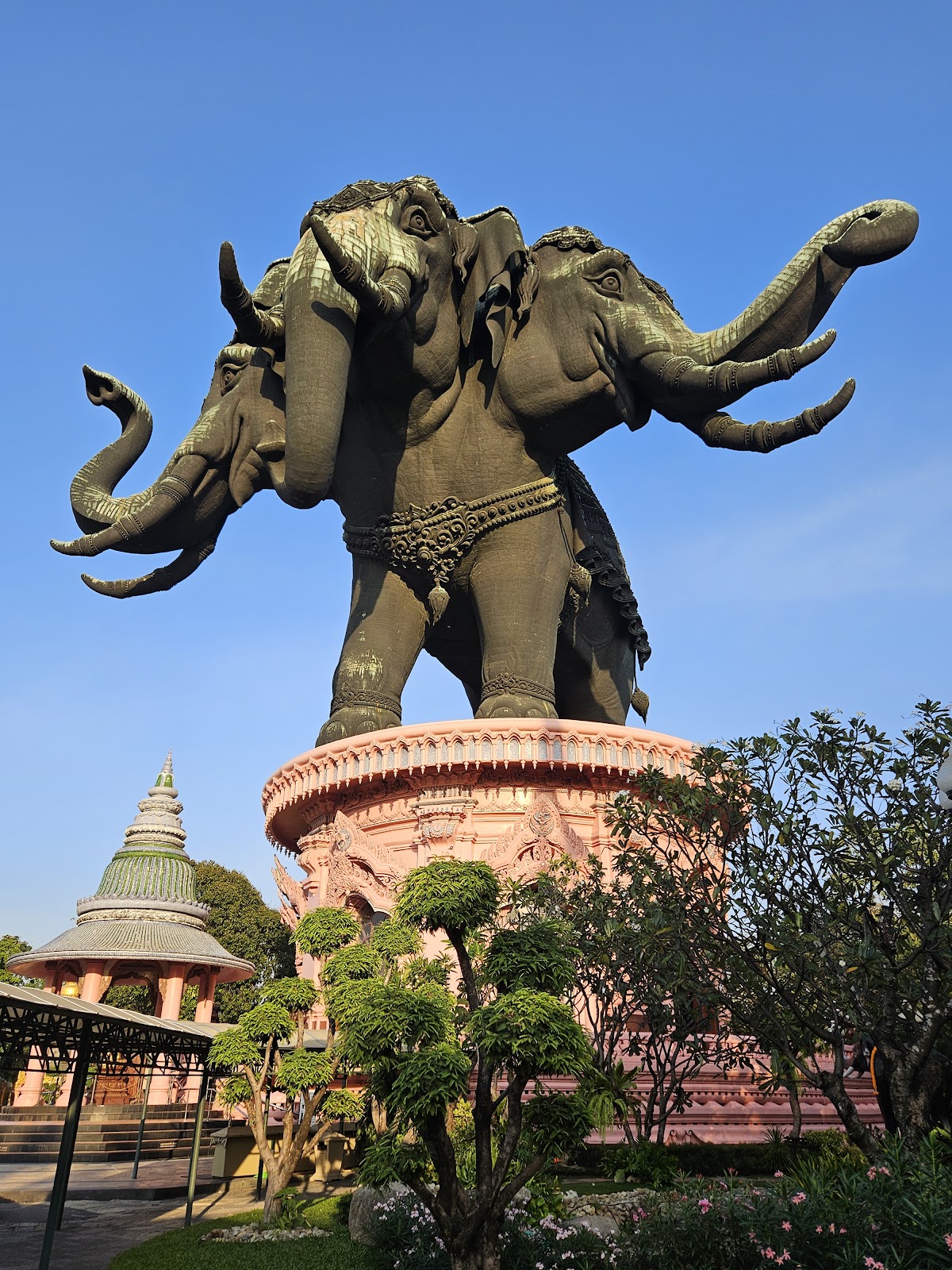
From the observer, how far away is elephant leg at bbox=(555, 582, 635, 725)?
20.3 meters

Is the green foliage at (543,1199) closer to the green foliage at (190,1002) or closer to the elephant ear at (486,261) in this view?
the elephant ear at (486,261)

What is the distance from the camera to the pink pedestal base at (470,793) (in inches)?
618

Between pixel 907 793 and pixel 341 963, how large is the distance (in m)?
5.42

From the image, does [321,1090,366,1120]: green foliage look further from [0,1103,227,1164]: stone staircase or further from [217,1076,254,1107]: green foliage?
[0,1103,227,1164]: stone staircase

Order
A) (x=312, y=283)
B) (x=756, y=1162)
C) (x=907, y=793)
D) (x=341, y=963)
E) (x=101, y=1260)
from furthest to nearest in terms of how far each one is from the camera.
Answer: (x=312, y=283)
(x=756, y=1162)
(x=101, y=1260)
(x=341, y=963)
(x=907, y=793)

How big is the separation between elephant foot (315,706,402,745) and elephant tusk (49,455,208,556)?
413 centimetres

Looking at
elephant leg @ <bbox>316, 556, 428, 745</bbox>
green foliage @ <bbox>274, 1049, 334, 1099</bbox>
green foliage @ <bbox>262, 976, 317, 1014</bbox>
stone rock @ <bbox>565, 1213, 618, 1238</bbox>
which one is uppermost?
elephant leg @ <bbox>316, 556, 428, 745</bbox>

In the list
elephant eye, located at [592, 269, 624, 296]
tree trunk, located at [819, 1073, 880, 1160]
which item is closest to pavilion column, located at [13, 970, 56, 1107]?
elephant eye, located at [592, 269, 624, 296]

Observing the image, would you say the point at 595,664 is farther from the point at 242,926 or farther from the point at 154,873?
the point at 242,926

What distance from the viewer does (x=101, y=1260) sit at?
11688 mm

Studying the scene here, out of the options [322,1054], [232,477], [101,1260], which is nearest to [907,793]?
[322,1054]

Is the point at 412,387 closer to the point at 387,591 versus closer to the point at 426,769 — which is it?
the point at 387,591

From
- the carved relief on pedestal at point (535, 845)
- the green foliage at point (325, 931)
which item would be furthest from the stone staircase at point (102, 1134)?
the green foliage at point (325, 931)

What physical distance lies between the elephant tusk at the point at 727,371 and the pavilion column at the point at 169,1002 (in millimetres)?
21497
